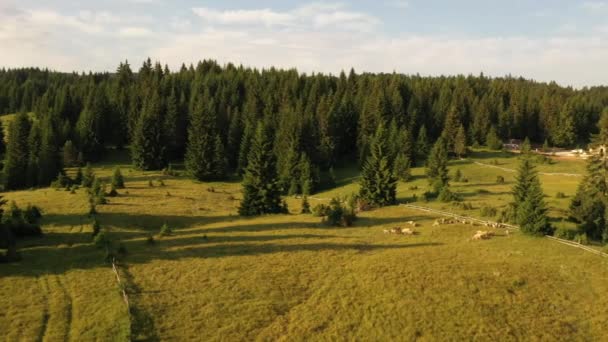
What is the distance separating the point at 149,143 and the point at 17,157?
23.5 m

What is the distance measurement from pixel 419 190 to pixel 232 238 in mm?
36446

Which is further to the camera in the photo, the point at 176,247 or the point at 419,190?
the point at 419,190

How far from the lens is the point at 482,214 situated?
51.4 m

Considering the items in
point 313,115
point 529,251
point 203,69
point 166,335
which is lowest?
point 166,335

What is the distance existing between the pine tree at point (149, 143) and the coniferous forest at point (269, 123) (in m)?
0.22

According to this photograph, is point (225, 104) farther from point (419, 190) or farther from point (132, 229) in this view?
point (132, 229)

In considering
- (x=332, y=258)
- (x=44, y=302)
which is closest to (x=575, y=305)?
(x=332, y=258)

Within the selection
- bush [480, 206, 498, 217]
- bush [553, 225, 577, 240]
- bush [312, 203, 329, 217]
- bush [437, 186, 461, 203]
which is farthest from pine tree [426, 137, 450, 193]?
bush [553, 225, 577, 240]

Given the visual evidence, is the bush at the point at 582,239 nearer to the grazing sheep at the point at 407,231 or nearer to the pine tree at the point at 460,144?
the grazing sheep at the point at 407,231

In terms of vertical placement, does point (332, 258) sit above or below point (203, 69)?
below

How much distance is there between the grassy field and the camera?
27.3 meters

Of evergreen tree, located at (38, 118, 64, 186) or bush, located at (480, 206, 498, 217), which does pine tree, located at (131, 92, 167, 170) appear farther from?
bush, located at (480, 206, 498, 217)

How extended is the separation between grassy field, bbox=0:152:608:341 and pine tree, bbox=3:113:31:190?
34.4 meters

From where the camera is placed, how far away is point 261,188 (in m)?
57.6
